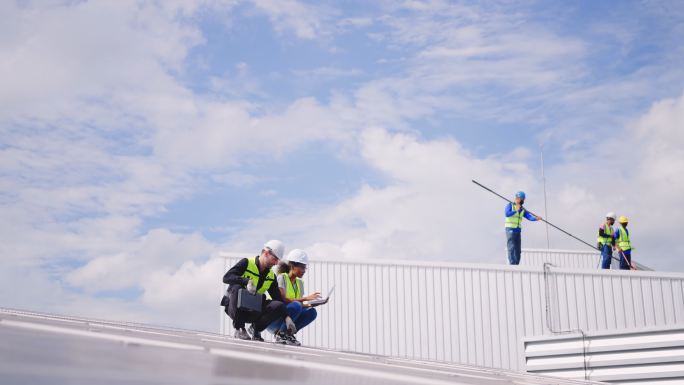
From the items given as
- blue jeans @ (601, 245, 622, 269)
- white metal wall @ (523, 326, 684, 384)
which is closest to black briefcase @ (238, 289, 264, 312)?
white metal wall @ (523, 326, 684, 384)

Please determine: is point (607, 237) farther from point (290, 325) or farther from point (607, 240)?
point (290, 325)

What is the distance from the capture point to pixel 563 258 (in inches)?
954

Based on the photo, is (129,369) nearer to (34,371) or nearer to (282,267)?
(34,371)

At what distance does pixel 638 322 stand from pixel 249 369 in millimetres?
14854

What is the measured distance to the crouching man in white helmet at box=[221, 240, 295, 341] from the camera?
286 inches

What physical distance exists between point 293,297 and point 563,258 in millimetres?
18135

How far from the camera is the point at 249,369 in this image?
10.5 ft

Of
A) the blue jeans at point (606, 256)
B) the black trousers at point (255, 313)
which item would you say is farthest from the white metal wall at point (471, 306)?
the black trousers at point (255, 313)

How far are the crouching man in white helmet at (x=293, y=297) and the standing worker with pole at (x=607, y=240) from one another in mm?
12963

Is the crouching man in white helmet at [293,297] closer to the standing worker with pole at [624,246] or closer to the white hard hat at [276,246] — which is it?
the white hard hat at [276,246]

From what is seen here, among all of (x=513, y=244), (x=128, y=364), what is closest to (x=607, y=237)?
(x=513, y=244)

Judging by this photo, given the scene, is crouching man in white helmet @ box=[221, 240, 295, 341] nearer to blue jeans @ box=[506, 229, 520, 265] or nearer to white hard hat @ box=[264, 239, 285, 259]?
white hard hat @ box=[264, 239, 285, 259]

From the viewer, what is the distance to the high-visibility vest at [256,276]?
7438 mm

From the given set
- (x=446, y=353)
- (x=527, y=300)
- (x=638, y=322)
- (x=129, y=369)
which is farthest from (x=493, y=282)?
(x=129, y=369)
